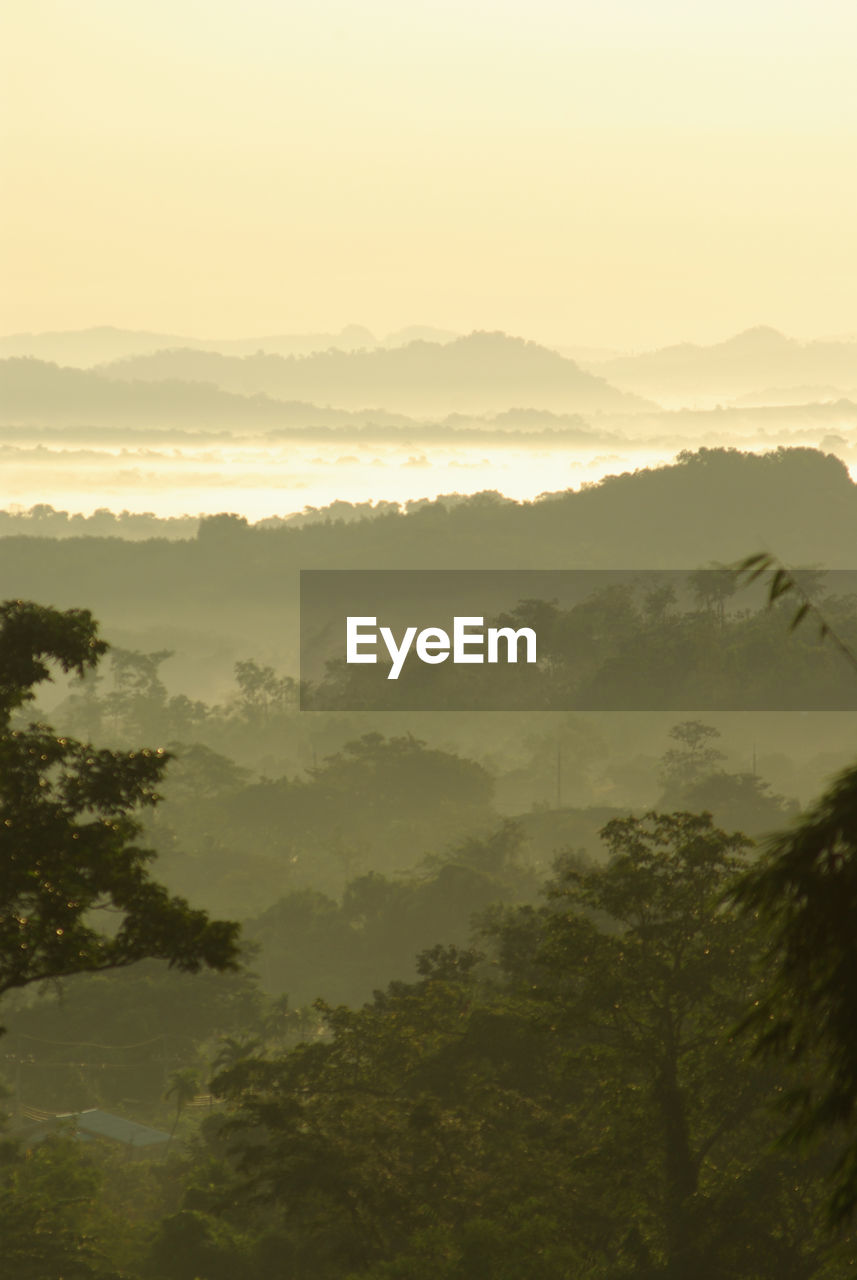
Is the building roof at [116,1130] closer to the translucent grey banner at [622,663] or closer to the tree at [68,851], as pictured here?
the tree at [68,851]

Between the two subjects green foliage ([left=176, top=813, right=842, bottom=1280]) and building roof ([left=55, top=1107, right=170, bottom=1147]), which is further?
building roof ([left=55, top=1107, right=170, bottom=1147])

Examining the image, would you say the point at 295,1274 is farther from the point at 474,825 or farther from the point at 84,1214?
the point at 474,825

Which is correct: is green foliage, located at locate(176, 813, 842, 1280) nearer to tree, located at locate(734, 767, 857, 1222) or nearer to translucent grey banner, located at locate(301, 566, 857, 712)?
tree, located at locate(734, 767, 857, 1222)

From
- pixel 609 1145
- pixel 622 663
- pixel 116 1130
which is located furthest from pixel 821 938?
pixel 622 663

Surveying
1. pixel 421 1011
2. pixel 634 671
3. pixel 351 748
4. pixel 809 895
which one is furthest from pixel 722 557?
pixel 809 895

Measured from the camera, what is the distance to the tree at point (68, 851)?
1210 centimetres

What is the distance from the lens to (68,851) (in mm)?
12555

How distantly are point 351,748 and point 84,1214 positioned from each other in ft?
174

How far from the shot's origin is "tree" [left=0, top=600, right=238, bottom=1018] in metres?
12.1

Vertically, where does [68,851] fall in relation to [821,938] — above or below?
below

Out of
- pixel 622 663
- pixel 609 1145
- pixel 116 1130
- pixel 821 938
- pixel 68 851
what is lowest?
pixel 116 1130

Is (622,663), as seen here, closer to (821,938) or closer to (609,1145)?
(609,1145)

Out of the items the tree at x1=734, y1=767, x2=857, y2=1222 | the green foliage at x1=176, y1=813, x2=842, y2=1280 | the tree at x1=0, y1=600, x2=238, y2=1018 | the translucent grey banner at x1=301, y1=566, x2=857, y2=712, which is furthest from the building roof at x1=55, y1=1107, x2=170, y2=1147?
the translucent grey banner at x1=301, y1=566, x2=857, y2=712

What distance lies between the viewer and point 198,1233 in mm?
23500
